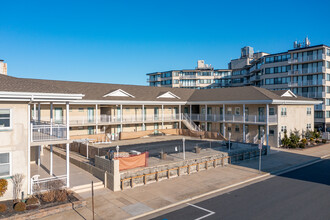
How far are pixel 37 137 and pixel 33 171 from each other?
4.81 meters

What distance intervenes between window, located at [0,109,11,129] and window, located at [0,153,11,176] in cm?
157

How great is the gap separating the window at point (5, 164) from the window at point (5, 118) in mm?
1572

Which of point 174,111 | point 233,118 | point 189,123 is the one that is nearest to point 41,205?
point 233,118

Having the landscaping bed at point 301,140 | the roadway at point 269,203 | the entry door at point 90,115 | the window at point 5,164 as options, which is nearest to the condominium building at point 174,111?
the entry door at point 90,115

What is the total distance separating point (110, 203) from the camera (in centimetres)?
1438

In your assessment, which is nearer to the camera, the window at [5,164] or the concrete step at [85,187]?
the window at [5,164]

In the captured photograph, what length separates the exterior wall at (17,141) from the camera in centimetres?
1406

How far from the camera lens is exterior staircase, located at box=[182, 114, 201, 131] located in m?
40.1

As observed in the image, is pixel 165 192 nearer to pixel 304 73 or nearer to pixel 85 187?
pixel 85 187

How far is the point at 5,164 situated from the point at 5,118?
2.50 m

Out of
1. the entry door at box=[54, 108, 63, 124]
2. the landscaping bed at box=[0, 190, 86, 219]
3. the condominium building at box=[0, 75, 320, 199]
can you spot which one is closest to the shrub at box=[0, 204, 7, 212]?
the landscaping bed at box=[0, 190, 86, 219]

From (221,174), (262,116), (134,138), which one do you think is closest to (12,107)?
(221,174)

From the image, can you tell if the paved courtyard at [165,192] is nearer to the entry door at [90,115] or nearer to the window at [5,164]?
the window at [5,164]

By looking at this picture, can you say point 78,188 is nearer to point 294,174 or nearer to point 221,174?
point 221,174
